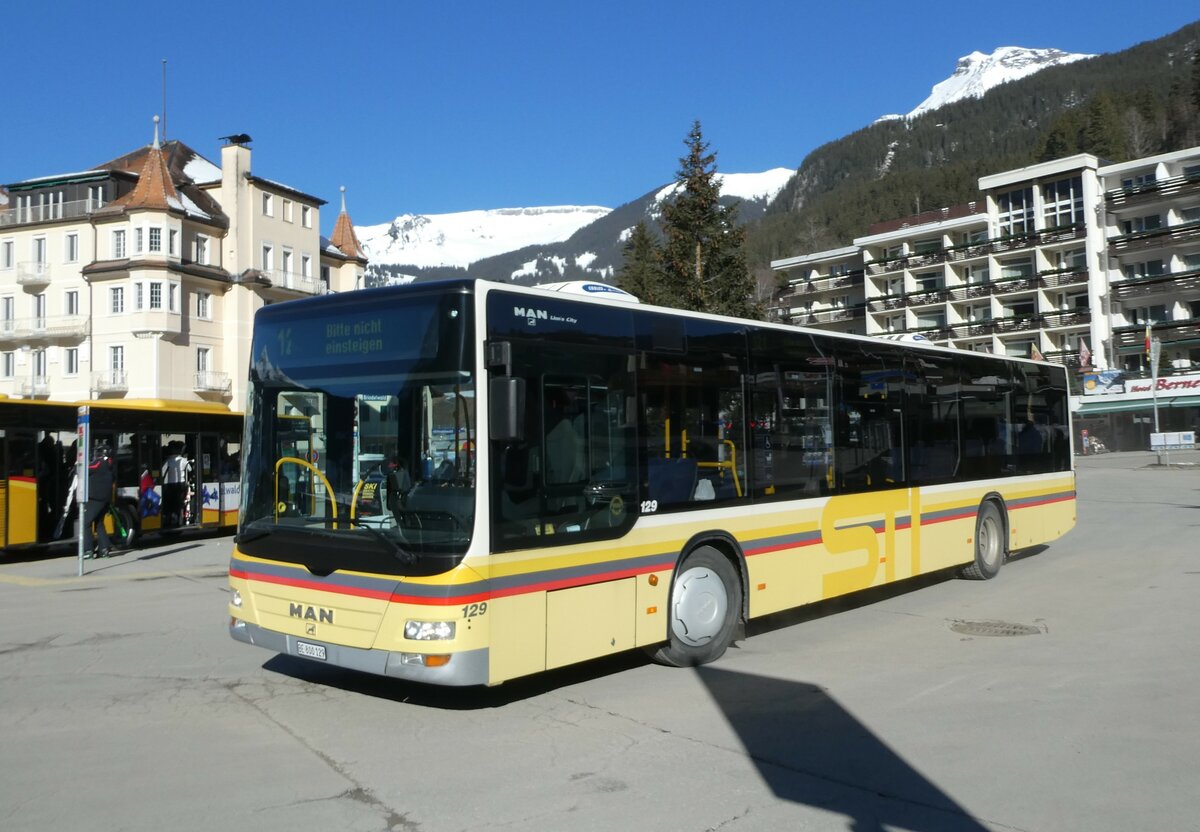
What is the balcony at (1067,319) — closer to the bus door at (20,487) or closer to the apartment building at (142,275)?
the apartment building at (142,275)

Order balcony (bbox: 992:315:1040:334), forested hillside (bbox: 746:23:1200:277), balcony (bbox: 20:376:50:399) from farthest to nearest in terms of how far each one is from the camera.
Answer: forested hillside (bbox: 746:23:1200:277)
balcony (bbox: 992:315:1040:334)
balcony (bbox: 20:376:50:399)

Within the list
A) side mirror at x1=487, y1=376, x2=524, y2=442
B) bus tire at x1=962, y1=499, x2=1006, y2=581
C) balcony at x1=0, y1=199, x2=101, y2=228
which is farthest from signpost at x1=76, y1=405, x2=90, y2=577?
balcony at x1=0, y1=199, x2=101, y2=228

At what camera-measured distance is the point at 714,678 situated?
8000 mm

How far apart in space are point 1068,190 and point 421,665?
8495cm

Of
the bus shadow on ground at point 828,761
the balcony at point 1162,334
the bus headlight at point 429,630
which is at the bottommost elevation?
A: the bus shadow on ground at point 828,761

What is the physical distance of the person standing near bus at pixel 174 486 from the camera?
66.4 feet

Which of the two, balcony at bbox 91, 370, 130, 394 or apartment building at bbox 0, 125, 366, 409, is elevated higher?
apartment building at bbox 0, 125, 366, 409

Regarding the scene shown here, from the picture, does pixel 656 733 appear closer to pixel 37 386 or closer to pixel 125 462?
pixel 125 462

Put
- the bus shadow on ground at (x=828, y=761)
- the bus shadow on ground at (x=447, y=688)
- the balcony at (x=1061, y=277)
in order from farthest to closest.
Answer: the balcony at (x=1061, y=277) < the bus shadow on ground at (x=447, y=688) < the bus shadow on ground at (x=828, y=761)

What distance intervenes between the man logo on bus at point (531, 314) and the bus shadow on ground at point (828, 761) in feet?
9.65

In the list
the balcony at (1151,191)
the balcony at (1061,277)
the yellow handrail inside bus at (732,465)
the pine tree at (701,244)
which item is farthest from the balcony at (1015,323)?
the yellow handrail inside bus at (732,465)

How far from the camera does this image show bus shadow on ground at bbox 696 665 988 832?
5.00 m

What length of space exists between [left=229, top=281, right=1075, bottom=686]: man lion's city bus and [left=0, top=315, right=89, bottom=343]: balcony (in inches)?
2393

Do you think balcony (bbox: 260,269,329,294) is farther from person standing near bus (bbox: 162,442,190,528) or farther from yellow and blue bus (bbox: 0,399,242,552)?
person standing near bus (bbox: 162,442,190,528)
